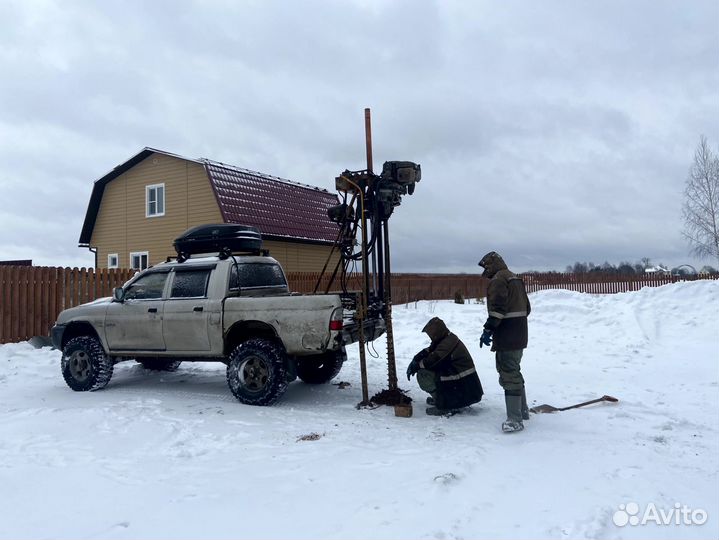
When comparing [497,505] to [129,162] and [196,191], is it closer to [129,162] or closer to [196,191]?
[196,191]

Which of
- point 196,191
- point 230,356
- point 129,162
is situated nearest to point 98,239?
point 129,162

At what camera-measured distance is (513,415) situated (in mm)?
5750

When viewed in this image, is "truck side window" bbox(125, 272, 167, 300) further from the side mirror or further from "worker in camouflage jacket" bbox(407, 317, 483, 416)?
"worker in camouflage jacket" bbox(407, 317, 483, 416)

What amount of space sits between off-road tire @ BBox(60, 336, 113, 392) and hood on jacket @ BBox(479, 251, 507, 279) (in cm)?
566

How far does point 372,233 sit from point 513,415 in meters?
3.06

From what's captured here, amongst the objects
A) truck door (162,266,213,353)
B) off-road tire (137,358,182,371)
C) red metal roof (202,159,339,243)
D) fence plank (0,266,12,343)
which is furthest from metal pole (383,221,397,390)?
red metal roof (202,159,339,243)

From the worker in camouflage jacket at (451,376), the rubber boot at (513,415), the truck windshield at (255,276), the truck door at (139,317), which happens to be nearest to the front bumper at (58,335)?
the truck door at (139,317)

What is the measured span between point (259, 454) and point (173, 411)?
2.03 meters

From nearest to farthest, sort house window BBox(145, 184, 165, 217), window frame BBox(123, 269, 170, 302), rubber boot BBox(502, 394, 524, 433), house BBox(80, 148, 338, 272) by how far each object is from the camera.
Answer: rubber boot BBox(502, 394, 524, 433) → window frame BBox(123, 269, 170, 302) → house BBox(80, 148, 338, 272) → house window BBox(145, 184, 165, 217)

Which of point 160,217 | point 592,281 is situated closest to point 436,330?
point 160,217

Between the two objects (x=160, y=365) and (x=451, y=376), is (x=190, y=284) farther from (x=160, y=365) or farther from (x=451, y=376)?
(x=451, y=376)

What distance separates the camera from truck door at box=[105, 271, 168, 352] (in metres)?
7.63

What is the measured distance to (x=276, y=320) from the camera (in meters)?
6.84

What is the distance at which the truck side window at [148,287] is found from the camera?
783 centimetres
